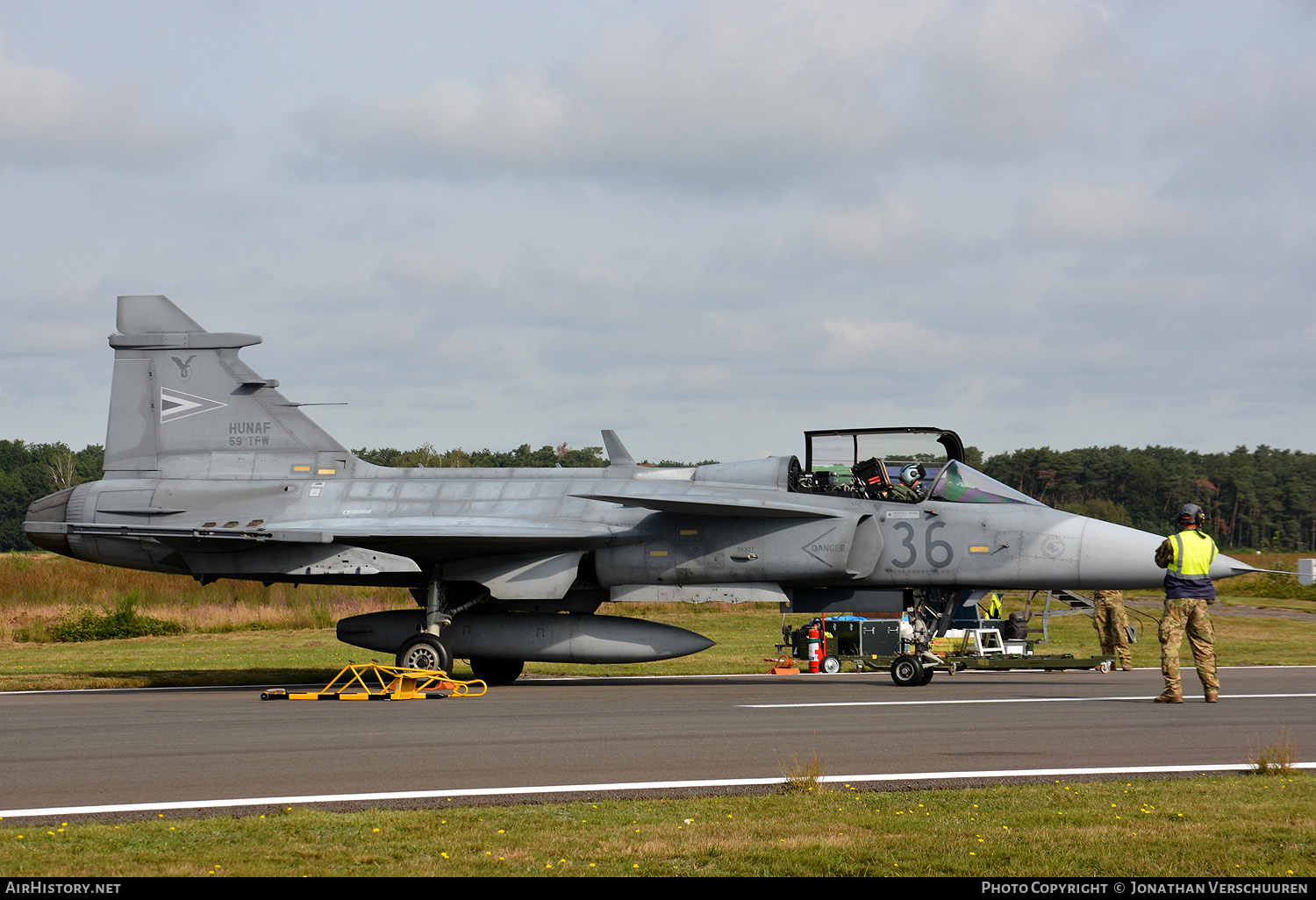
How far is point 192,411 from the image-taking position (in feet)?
60.5

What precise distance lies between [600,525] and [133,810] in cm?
1018

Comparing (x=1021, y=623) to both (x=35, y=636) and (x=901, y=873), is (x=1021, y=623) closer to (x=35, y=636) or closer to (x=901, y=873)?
(x=901, y=873)

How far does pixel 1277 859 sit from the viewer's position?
5359mm

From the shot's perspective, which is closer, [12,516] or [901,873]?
[901,873]

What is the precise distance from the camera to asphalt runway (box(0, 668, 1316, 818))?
7883mm

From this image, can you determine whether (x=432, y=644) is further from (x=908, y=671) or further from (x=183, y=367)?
(x=908, y=671)

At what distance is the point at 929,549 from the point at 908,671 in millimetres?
1653

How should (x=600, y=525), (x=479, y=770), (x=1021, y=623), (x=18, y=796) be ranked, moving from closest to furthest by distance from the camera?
(x=18, y=796), (x=479, y=770), (x=600, y=525), (x=1021, y=623)

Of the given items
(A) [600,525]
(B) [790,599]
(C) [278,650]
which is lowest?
(C) [278,650]

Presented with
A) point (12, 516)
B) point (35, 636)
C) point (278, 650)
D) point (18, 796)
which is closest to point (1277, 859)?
point (18, 796)

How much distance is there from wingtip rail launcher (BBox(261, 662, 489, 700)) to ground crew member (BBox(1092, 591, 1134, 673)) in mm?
10816

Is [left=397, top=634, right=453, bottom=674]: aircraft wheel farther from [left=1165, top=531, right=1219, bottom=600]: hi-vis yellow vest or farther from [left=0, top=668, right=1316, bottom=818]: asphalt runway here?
[left=1165, top=531, right=1219, bottom=600]: hi-vis yellow vest

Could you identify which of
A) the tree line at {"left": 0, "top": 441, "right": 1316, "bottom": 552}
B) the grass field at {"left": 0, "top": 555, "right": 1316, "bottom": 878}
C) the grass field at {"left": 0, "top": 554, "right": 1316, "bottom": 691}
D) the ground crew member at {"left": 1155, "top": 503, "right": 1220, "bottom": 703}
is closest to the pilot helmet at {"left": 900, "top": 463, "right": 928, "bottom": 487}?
the ground crew member at {"left": 1155, "top": 503, "right": 1220, "bottom": 703}
